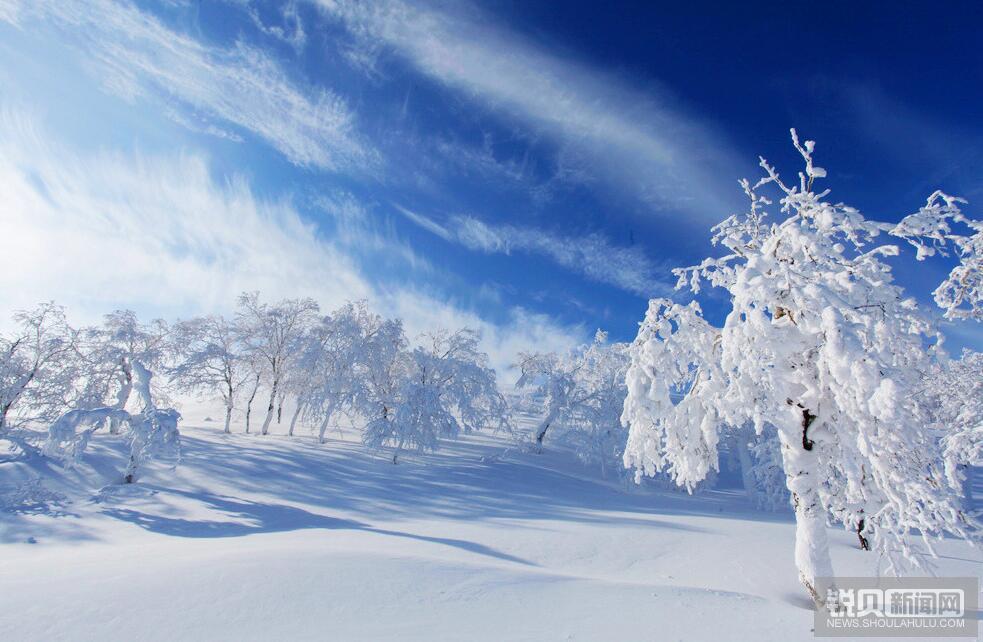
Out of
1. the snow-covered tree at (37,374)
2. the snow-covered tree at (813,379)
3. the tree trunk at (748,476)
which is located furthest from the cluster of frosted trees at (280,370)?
the snow-covered tree at (813,379)

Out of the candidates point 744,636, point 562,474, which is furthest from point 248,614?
point 562,474

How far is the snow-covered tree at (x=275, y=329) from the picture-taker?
33.7 m

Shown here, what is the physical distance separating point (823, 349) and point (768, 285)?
1.13 meters

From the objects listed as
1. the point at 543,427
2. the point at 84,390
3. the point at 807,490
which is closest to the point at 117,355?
the point at 84,390

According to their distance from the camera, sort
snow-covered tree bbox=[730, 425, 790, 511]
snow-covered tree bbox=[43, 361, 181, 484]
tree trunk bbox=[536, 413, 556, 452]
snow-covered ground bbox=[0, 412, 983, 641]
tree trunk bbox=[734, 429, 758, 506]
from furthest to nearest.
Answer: tree trunk bbox=[536, 413, 556, 452], tree trunk bbox=[734, 429, 758, 506], snow-covered tree bbox=[730, 425, 790, 511], snow-covered tree bbox=[43, 361, 181, 484], snow-covered ground bbox=[0, 412, 983, 641]

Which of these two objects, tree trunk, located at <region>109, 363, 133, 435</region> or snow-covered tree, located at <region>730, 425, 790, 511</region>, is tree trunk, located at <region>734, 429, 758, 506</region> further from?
tree trunk, located at <region>109, 363, 133, 435</region>

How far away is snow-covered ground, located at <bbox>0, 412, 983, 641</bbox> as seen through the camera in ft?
17.3

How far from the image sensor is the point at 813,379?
7.09 m

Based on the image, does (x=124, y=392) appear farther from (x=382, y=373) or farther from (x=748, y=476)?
(x=748, y=476)

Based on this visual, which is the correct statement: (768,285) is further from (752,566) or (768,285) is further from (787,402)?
(752,566)

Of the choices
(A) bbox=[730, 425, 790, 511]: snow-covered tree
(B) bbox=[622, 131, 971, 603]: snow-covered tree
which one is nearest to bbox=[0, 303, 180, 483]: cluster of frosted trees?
(B) bbox=[622, 131, 971, 603]: snow-covered tree

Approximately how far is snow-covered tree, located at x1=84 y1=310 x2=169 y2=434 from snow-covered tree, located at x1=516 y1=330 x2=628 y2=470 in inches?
1070

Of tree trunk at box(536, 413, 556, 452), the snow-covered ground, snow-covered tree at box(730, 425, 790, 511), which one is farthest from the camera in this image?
tree trunk at box(536, 413, 556, 452)

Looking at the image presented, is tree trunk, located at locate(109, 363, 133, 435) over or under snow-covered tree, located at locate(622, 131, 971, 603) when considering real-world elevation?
under
